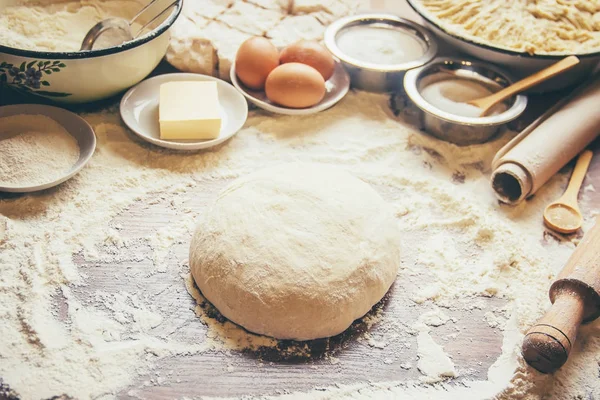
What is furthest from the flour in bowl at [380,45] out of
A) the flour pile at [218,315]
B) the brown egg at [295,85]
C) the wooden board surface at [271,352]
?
the wooden board surface at [271,352]

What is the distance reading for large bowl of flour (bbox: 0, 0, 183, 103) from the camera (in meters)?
1.60

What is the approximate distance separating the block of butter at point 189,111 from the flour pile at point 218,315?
2.8 inches

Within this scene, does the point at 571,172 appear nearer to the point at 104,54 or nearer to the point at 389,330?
the point at 389,330

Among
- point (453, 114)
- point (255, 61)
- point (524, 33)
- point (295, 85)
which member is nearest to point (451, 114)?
point (453, 114)

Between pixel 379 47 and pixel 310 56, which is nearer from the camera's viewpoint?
pixel 310 56

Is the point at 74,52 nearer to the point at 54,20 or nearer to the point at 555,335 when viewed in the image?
the point at 54,20

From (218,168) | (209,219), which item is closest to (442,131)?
(218,168)

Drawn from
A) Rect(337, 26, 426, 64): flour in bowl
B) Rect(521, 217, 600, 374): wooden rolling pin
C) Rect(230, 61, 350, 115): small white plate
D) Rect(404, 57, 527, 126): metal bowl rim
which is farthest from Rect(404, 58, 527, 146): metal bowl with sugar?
Rect(521, 217, 600, 374): wooden rolling pin

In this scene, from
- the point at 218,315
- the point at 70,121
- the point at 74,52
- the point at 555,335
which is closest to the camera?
the point at 555,335

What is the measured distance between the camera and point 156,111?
185cm

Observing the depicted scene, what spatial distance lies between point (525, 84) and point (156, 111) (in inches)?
48.2

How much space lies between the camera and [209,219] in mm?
1409

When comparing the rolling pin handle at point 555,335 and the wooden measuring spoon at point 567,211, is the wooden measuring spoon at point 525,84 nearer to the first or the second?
the wooden measuring spoon at point 567,211

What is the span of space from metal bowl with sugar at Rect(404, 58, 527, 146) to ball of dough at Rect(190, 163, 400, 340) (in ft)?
1.69
